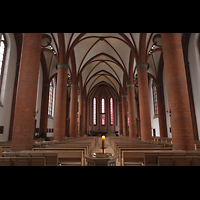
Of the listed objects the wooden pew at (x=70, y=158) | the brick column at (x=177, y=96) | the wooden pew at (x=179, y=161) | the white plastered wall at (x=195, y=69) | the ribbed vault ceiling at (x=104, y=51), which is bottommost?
the wooden pew at (x=70, y=158)

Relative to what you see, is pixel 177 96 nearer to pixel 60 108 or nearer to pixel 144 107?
pixel 144 107

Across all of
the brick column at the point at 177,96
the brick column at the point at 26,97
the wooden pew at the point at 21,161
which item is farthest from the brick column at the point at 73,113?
the wooden pew at the point at 21,161

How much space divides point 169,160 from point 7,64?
547 inches

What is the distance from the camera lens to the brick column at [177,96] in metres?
5.96

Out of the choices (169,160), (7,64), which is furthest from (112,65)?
(169,160)

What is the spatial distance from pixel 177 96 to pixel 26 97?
6895 mm

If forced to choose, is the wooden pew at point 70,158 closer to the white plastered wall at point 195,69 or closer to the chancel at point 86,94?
the chancel at point 86,94

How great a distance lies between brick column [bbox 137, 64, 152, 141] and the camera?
1191 cm

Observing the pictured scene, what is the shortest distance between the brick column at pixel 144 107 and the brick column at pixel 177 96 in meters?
5.63

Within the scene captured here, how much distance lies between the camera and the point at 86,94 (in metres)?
28.9
